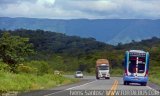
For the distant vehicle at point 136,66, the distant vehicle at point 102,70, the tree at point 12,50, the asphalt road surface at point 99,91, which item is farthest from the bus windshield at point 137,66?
the distant vehicle at point 102,70

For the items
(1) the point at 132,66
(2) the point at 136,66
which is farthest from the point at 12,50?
(2) the point at 136,66

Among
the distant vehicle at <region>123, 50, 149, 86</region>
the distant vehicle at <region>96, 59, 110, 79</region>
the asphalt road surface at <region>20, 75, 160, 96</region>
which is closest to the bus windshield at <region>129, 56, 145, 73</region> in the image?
the distant vehicle at <region>123, 50, 149, 86</region>

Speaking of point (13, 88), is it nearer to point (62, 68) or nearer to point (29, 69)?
point (29, 69)

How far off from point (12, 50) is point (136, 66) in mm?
13069

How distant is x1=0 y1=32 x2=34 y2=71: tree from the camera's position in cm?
4984

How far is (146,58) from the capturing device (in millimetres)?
46719

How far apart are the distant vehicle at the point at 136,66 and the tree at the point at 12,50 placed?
11.0m

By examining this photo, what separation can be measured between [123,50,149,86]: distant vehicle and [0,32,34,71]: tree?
11.0 metres

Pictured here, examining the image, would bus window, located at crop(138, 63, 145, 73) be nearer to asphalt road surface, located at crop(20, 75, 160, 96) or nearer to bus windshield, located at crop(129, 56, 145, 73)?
bus windshield, located at crop(129, 56, 145, 73)

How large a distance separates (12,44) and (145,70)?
1423 centimetres

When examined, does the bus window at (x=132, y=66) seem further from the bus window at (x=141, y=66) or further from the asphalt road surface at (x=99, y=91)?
the asphalt road surface at (x=99, y=91)

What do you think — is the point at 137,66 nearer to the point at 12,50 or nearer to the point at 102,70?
the point at 12,50

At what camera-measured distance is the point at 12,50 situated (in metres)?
50.4

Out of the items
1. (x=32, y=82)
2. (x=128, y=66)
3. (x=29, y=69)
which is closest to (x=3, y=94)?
(x=32, y=82)
